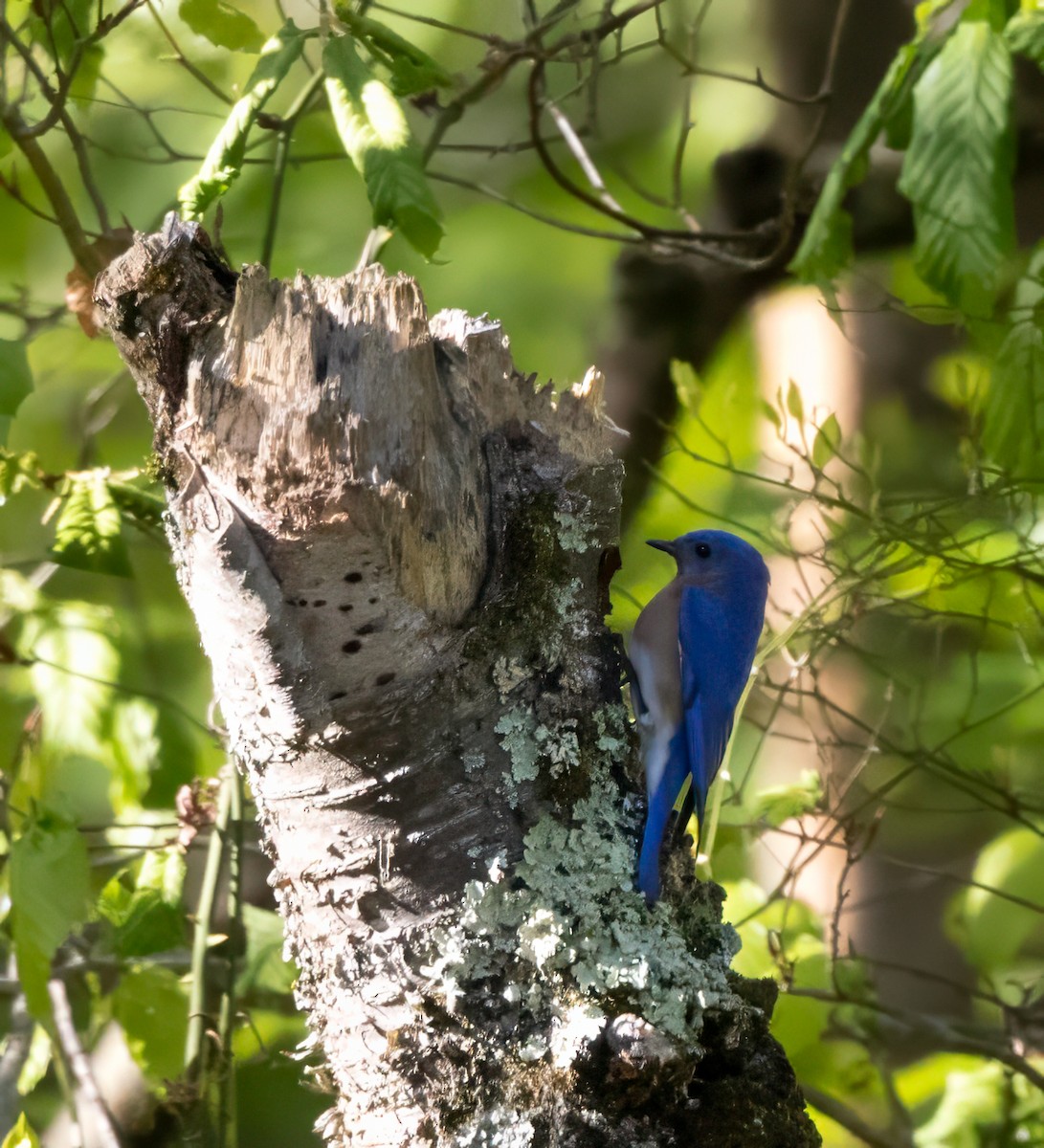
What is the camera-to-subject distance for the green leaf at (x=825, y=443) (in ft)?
9.05

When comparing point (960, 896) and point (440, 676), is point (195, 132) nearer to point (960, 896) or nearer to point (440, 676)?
point (440, 676)

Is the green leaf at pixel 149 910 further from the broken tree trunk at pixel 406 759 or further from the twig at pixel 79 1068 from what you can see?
the broken tree trunk at pixel 406 759

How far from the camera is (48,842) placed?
214cm

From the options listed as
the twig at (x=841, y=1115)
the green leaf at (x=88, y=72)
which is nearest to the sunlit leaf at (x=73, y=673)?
the green leaf at (x=88, y=72)

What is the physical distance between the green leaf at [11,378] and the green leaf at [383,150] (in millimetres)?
714

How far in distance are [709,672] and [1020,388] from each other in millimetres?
838

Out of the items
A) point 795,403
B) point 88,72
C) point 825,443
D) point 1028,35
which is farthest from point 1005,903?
point 88,72

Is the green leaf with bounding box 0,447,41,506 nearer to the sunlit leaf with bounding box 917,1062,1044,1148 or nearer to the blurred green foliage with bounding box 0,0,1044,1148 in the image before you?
the blurred green foliage with bounding box 0,0,1044,1148

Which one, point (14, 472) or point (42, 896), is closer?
point (42, 896)

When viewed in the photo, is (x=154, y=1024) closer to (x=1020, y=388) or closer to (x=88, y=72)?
(x=88, y=72)

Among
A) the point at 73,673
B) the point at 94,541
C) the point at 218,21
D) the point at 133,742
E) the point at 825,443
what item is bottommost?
the point at 133,742

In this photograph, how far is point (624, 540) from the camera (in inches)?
136

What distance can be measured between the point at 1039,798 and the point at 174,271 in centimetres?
250

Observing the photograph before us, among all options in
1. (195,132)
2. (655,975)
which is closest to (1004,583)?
(655,975)
